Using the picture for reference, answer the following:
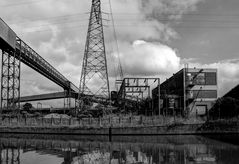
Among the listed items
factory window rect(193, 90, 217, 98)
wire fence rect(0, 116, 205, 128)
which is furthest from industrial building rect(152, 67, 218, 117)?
wire fence rect(0, 116, 205, 128)

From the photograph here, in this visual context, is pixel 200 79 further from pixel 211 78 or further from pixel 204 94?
pixel 204 94

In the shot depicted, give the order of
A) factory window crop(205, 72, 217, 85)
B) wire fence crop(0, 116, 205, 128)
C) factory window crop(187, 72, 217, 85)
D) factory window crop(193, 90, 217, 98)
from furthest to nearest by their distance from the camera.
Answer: factory window crop(205, 72, 217, 85), factory window crop(187, 72, 217, 85), factory window crop(193, 90, 217, 98), wire fence crop(0, 116, 205, 128)

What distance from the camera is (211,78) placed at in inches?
2586

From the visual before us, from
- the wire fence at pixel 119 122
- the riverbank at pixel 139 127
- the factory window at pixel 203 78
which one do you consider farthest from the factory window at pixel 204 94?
the riverbank at pixel 139 127

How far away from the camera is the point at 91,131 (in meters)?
39.8

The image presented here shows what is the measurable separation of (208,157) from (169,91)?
55871mm

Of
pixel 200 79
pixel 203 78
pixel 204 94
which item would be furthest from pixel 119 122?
pixel 203 78

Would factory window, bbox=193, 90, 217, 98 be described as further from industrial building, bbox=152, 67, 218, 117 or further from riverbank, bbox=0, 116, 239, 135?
riverbank, bbox=0, 116, 239, 135

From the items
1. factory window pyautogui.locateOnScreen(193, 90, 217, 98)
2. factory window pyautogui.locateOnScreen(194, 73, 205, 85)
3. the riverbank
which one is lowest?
the riverbank

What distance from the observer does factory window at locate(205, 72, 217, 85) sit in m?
65.4

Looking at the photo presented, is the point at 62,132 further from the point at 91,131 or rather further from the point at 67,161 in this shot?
the point at 67,161

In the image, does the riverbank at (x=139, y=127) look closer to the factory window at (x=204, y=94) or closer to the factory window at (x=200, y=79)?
the factory window at (x=204, y=94)

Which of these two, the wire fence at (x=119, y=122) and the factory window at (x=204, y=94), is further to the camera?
the factory window at (x=204, y=94)

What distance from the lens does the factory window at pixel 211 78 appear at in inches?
2574
